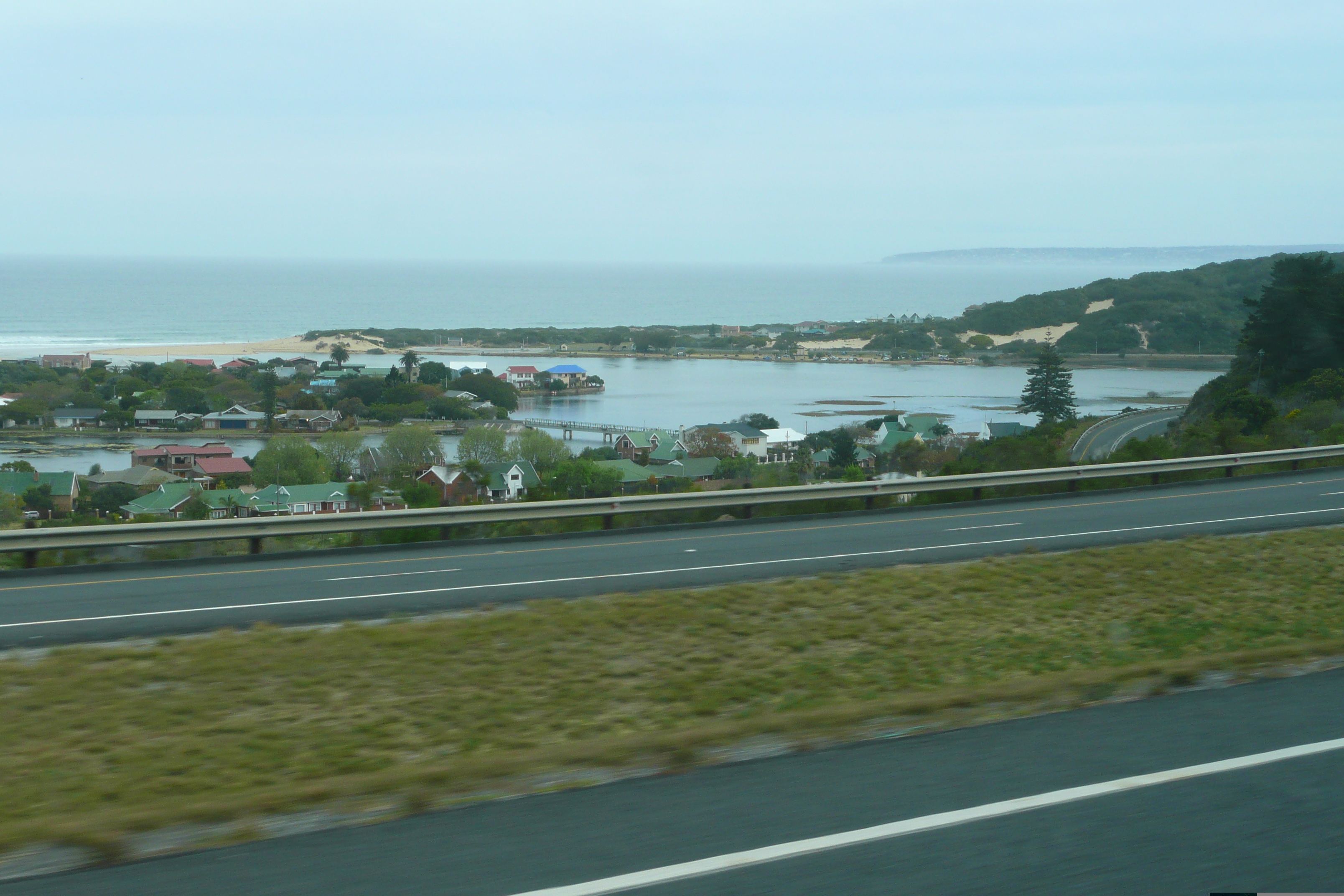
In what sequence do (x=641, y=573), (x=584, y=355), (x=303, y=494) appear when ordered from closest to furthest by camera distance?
1. (x=641, y=573)
2. (x=303, y=494)
3. (x=584, y=355)

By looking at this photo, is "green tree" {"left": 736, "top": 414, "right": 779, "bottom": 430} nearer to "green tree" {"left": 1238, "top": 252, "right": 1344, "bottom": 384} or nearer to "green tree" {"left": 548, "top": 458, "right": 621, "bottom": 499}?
"green tree" {"left": 548, "top": 458, "right": 621, "bottom": 499}

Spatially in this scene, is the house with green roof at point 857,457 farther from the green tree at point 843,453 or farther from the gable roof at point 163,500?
the gable roof at point 163,500

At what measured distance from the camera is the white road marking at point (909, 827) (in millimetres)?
3635

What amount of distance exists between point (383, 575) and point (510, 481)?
716 cm

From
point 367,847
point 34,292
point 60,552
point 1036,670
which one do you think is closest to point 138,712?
point 367,847

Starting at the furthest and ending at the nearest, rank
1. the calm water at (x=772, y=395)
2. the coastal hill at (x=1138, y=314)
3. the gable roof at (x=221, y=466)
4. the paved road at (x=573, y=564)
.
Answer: the coastal hill at (x=1138, y=314), the calm water at (x=772, y=395), the gable roof at (x=221, y=466), the paved road at (x=573, y=564)

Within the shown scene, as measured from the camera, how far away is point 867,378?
48.2 m

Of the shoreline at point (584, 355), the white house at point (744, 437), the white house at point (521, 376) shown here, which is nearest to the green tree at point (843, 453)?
the white house at point (744, 437)

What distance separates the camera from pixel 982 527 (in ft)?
47.9

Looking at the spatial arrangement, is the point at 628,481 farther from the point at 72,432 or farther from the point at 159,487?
the point at 72,432

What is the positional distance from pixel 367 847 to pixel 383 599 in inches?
234

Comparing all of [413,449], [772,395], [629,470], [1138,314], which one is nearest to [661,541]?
[629,470]

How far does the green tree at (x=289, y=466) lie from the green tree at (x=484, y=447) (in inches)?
107

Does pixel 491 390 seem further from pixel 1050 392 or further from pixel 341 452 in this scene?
pixel 1050 392
